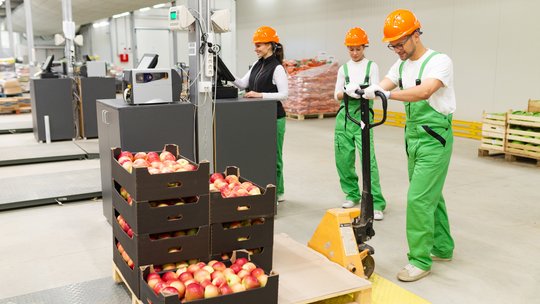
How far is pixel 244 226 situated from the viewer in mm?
2578

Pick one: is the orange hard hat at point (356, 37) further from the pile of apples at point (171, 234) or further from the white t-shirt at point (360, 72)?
the pile of apples at point (171, 234)

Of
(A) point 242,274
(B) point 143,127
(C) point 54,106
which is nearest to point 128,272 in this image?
(A) point 242,274

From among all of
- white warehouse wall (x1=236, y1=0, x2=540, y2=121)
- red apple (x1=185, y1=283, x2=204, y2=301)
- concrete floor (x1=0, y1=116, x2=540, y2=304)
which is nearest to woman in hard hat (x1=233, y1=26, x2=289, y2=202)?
concrete floor (x1=0, y1=116, x2=540, y2=304)

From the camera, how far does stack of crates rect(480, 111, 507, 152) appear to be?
693 cm

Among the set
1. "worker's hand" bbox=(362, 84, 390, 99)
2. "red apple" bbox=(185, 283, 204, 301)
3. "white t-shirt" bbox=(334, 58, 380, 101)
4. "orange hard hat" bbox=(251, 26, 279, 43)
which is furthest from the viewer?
"white t-shirt" bbox=(334, 58, 380, 101)

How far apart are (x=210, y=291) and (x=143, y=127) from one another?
1.90 meters

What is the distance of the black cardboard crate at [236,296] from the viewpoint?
6.90 feet

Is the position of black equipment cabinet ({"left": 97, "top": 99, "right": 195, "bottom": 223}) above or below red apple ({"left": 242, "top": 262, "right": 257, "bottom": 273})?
above

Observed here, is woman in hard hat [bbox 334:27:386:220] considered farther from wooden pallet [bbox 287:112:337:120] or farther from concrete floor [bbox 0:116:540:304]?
wooden pallet [bbox 287:112:337:120]

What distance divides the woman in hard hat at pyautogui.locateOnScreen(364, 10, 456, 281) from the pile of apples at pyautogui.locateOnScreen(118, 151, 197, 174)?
120 centimetres

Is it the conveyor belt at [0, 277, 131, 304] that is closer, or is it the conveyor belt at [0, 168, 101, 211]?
the conveyor belt at [0, 277, 131, 304]

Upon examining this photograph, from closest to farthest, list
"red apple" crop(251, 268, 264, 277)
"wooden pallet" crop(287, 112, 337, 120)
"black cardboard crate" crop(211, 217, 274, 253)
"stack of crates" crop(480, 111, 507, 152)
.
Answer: "red apple" crop(251, 268, 264, 277), "black cardboard crate" crop(211, 217, 274, 253), "stack of crates" crop(480, 111, 507, 152), "wooden pallet" crop(287, 112, 337, 120)

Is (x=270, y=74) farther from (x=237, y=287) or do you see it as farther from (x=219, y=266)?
(x=237, y=287)

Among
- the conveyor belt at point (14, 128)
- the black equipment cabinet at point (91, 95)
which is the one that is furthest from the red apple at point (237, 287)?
the conveyor belt at point (14, 128)
